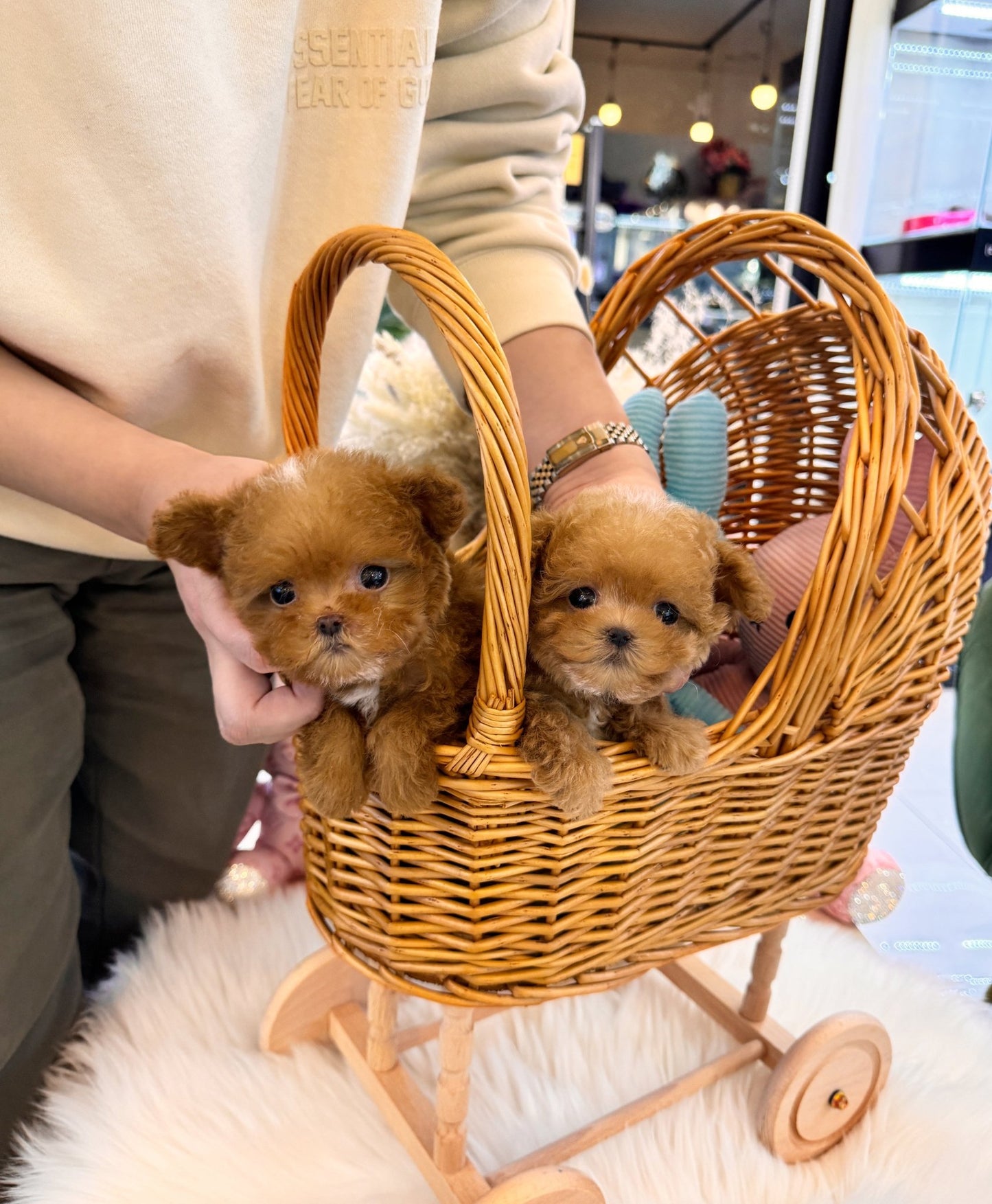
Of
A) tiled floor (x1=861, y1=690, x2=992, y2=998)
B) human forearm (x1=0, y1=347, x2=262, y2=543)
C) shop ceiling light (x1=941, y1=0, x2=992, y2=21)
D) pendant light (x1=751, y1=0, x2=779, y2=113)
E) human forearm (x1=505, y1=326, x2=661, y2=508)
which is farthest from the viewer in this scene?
pendant light (x1=751, y1=0, x2=779, y2=113)

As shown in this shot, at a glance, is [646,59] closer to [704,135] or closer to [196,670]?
[704,135]

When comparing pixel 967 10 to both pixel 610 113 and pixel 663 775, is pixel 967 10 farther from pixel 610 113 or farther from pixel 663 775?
pixel 663 775

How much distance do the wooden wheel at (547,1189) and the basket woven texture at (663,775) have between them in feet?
0.53

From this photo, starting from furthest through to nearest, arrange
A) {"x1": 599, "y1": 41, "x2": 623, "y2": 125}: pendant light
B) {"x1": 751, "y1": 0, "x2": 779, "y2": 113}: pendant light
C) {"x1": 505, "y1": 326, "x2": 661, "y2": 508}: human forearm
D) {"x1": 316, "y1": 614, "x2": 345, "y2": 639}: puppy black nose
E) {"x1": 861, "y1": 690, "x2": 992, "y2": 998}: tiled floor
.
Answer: {"x1": 599, "y1": 41, "x2": 623, "y2": 125}: pendant light < {"x1": 751, "y1": 0, "x2": 779, "y2": 113}: pendant light < {"x1": 861, "y1": 690, "x2": 992, "y2": 998}: tiled floor < {"x1": 505, "y1": 326, "x2": 661, "y2": 508}: human forearm < {"x1": 316, "y1": 614, "x2": 345, "y2": 639}: puppy black nose

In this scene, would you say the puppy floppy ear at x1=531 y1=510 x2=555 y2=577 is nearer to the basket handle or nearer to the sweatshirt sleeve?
the basket handle

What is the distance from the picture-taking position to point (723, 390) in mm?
1048

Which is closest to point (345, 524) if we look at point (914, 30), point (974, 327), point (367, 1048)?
point (367, 1048)

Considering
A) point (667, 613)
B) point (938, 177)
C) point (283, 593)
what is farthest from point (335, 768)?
point (938, 177)

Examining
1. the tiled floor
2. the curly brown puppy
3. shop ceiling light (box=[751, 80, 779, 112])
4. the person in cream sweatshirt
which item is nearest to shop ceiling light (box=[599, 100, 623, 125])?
shop ceiling light (box=[751, 80, 779, 112])

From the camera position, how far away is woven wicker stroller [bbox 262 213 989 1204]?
52 cm

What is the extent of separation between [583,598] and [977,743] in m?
0.45

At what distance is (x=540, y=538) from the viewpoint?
1.86 feet

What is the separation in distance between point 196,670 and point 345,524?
614 millimetres

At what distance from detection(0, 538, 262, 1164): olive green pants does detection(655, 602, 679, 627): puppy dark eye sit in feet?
2.00
